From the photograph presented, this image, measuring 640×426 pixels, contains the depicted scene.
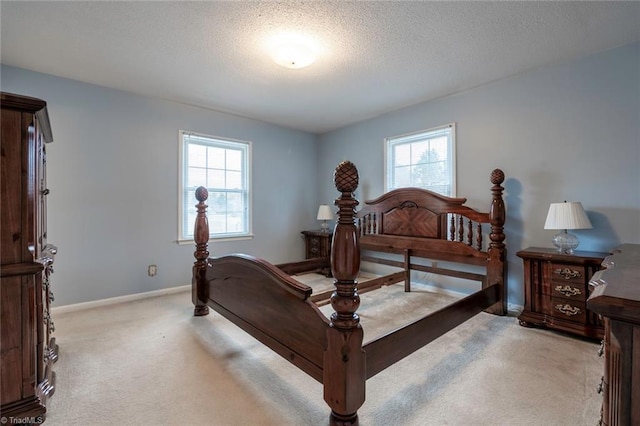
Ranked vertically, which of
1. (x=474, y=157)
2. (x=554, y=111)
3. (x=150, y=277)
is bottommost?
(x=150, y=277)

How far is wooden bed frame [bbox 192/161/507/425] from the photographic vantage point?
1416 mm

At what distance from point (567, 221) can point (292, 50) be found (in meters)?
2.70

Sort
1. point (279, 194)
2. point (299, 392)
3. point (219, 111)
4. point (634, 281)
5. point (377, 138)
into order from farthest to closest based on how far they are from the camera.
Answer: point (279, 194) < point (377, 138) < point (219, 111) < point (299, 392) < point (634, 281)

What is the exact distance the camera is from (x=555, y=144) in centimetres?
286

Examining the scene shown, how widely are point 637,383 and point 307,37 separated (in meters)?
2.61

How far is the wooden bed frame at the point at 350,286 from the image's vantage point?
142 cm

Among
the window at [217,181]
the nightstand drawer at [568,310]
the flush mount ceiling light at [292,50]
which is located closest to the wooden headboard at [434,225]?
the nightstand drawer at [568,310]

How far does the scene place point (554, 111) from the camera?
286 centimetres

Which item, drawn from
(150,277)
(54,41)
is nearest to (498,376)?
(150,277)

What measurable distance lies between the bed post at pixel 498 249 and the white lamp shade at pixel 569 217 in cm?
49

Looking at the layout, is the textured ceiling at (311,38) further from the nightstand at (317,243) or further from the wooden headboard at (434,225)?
the nightstand at (317,243)

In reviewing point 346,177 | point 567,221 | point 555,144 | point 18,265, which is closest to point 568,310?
point 567,221

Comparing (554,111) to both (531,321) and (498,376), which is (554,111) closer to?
(531,321)

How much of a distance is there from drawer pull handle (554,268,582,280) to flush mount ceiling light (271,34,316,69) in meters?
2.79
